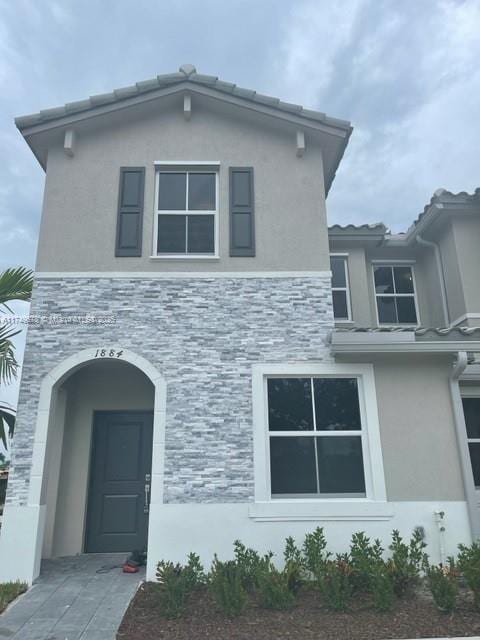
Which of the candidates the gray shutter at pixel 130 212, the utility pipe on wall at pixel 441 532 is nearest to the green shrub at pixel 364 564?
the utility pipe on wall at pixel 441 532

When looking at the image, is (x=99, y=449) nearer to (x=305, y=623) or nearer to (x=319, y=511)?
(x=319, y=511)

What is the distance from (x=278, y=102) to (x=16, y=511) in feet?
26.4

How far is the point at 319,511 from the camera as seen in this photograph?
7102mm

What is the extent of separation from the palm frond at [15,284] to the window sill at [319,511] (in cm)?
542

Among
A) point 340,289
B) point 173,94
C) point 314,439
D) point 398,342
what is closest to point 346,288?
point 340,289

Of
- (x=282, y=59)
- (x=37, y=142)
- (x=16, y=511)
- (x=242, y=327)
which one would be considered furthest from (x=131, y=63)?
(x=16, y=511)

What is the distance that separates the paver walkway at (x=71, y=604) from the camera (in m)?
5.31

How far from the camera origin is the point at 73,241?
8375 millimetres

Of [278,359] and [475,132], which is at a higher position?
[475,132]

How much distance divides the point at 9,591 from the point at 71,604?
97 centimetres

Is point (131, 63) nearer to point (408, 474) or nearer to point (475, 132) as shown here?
point (475, 132)

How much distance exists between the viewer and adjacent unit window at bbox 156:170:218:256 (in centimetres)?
859

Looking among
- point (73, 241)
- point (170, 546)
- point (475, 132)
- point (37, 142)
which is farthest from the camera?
point (475, 132)

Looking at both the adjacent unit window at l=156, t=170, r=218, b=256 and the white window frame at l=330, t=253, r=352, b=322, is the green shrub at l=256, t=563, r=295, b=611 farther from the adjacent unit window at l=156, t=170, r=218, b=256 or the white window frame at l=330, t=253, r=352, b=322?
the white window frame at l=330, t=253, r=352, b=322
